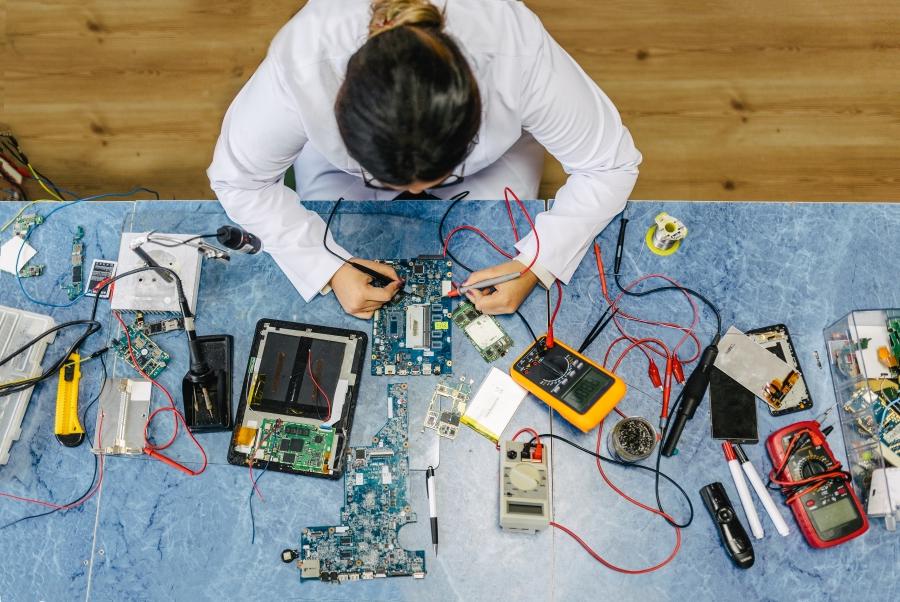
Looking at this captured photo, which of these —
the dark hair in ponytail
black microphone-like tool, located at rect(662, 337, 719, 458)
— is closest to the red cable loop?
the dark hair in ponytail

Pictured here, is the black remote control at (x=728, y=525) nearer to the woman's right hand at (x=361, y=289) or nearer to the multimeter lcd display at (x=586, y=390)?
the multimeter lcd display at (x=586, y=390)

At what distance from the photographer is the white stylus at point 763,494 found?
1.28m

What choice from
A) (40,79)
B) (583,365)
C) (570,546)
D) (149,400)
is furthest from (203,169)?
(570,546)

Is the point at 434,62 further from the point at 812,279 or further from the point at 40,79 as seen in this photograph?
the point at 40,79

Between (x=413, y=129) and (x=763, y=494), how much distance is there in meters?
1.08

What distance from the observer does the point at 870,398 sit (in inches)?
51.6

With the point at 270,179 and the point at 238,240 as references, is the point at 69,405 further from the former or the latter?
Answer: the point at 270,179

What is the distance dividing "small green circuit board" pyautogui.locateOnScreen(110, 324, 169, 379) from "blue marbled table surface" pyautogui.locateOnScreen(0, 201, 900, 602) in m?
0.03

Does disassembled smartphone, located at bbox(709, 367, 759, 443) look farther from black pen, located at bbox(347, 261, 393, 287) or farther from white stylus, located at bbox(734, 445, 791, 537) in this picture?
black pen, located at bbox(347, 261, 393, 287)

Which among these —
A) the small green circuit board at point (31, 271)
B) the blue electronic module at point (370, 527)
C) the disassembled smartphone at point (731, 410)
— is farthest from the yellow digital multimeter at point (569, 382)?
the small green circuit board at point (31, 271)

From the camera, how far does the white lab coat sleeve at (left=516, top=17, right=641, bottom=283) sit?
1243mm

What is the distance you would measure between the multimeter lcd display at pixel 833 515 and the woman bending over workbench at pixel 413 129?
75 centimetres

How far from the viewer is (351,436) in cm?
138

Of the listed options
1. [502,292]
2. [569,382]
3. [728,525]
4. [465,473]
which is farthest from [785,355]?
[465,473]
